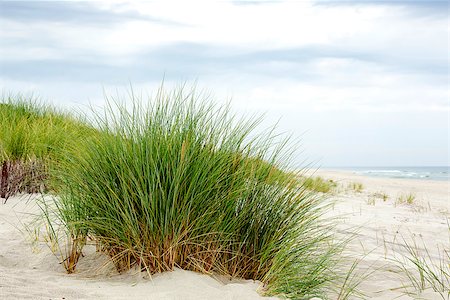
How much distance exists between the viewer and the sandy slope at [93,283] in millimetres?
2855

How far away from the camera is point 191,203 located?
316 centimetres

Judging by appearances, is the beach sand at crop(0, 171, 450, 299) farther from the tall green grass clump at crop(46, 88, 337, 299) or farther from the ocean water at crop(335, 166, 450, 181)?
the ocean water at crop(335, 166, 450, 181)

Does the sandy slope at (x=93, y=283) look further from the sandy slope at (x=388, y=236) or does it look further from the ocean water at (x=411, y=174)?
the ocean water at (x=411, y=174)

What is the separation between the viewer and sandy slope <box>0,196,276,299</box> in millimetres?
2855

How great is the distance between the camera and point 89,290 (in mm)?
2975

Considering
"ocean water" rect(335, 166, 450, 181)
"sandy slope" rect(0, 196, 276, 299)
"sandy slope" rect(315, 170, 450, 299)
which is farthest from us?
"ocean water" rect(335, 166, 450, 181)

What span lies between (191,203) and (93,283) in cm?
76

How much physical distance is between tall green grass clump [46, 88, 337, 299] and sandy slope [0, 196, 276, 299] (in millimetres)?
103

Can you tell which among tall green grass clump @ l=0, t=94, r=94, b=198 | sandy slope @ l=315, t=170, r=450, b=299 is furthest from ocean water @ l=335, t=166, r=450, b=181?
tall green grass clump @ l=0, t=94, r=94, b=198

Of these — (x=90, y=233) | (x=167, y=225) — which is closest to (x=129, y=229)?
(x=167, y=225)

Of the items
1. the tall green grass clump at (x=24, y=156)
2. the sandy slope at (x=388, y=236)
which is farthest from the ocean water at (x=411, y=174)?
the tall green grass clump at (x=24, y=156)

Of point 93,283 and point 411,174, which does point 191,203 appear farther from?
point 411,174

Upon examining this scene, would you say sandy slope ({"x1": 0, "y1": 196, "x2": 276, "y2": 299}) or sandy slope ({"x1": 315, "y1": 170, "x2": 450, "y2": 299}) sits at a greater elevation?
sandy slope ({"x1": 0, "y1": 196, "x2": 276, "y2": 299})

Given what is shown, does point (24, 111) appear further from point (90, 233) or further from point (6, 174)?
point (90, 233)
